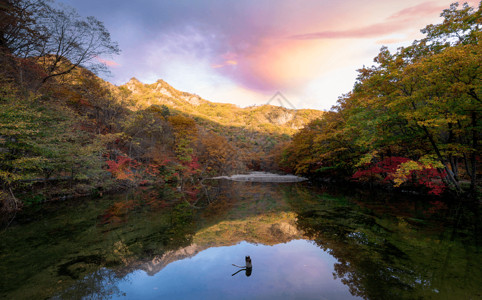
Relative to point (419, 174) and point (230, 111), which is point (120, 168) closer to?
point (419, 174)

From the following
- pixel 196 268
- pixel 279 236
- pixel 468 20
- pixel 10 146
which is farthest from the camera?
pixel 468 20

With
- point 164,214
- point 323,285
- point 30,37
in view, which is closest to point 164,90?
point 30,37

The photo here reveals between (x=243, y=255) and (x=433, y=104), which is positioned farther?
(x=433, y=104)

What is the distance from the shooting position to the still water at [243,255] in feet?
14.5

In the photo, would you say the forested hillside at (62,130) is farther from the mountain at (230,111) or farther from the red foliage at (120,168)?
the mountain at (230,111)

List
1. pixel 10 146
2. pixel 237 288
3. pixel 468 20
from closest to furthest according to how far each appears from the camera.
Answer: pixel 237 288
pixel 10 146
pixel 468 20

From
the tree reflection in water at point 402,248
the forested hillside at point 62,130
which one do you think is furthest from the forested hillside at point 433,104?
the forested hillside at point 62,130

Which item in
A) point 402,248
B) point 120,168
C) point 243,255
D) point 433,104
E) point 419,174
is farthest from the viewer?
point 120,168

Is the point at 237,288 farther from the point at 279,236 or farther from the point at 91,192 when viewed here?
the point at 91,192

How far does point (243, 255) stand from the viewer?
6359 millimetres

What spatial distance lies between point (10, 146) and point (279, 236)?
13487mm

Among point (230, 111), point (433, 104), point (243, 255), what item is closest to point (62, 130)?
point (243, 255)

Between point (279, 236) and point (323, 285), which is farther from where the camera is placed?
point (279, 236)

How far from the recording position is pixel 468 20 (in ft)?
36.3
